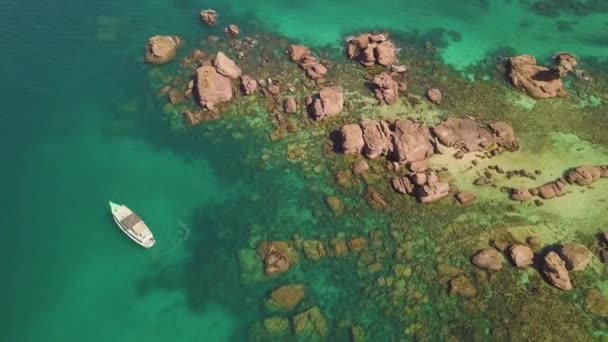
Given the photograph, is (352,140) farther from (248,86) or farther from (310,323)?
(310,323)

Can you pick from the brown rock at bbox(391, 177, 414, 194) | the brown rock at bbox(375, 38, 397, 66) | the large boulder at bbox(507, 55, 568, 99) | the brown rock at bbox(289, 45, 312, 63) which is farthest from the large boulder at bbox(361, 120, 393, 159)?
the large boulder at bbox(507, 55, 568, 99)

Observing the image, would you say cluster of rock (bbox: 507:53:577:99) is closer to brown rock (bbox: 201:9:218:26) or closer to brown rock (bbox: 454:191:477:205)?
brown rock (bbox: 454:191:477:205)

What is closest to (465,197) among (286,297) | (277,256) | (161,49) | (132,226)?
(277,256)

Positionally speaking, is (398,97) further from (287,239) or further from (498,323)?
(498,323)

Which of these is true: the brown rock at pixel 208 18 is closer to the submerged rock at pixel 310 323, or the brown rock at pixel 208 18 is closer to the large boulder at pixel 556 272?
the submerged rock at pixel 310 323

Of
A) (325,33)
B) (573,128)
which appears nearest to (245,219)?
(325,33)

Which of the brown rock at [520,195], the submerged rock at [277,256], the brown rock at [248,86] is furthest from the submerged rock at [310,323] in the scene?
the brown rock at [248,86]

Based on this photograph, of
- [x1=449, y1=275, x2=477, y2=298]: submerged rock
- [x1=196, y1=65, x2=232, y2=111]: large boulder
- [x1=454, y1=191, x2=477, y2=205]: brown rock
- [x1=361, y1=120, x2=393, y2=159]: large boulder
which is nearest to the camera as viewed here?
[x1=449, y1=275, x2=477, y2=298]: submerged rock
